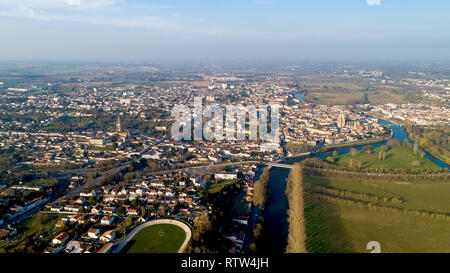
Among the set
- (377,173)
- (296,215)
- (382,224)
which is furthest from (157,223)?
(377,173)

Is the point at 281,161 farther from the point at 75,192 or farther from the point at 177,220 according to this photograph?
the point at 75,192

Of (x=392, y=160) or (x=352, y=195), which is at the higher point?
(x=392, y=160)

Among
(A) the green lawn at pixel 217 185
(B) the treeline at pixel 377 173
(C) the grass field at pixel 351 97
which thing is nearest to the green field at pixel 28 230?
(A) the green lawn at pixel 217 185

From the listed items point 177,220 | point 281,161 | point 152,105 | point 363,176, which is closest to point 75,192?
point 177,220

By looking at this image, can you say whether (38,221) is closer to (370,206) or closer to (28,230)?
(28,230)

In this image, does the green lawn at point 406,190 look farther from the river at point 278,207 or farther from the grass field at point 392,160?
the grass field at point 392,160
